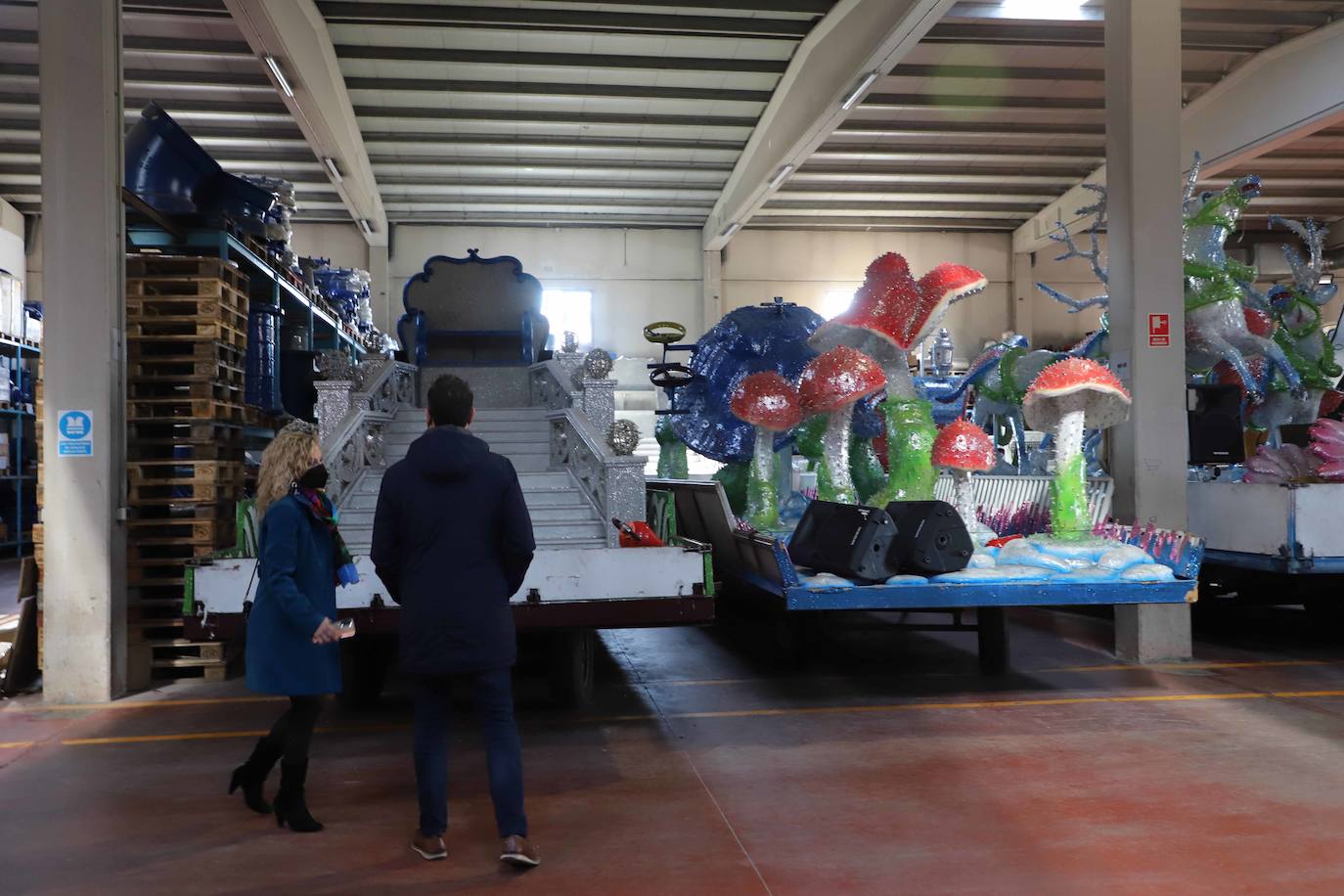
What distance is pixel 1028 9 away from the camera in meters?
13.0

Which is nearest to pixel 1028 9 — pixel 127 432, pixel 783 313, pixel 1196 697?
pixel 783 313

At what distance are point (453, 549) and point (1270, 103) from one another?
15146mm

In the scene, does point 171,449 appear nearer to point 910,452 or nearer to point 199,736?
point 199,736

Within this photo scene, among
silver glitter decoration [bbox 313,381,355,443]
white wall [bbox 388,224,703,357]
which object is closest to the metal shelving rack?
white wall [bbox 388,224,703,357]

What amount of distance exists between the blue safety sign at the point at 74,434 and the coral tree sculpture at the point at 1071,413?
19.6 feet

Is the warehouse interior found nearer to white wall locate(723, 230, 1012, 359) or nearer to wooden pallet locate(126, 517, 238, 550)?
wooden pallet locate(126, 517, 238, 550)

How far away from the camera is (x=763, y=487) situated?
25.5ft

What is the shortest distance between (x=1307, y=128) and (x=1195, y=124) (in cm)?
229

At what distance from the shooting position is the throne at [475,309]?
10000mm

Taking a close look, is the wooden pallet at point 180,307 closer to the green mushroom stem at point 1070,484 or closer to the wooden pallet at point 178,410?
the wooden pallet at point 178,410

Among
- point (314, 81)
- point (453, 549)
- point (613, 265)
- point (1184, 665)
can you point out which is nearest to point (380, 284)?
point (613, 265)

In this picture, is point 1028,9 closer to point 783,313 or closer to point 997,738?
point 783,313

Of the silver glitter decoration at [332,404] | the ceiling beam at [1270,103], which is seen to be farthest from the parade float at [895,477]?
the ceiling beam at [1270,103]

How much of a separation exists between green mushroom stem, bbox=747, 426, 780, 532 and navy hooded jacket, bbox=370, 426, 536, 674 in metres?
4.06
